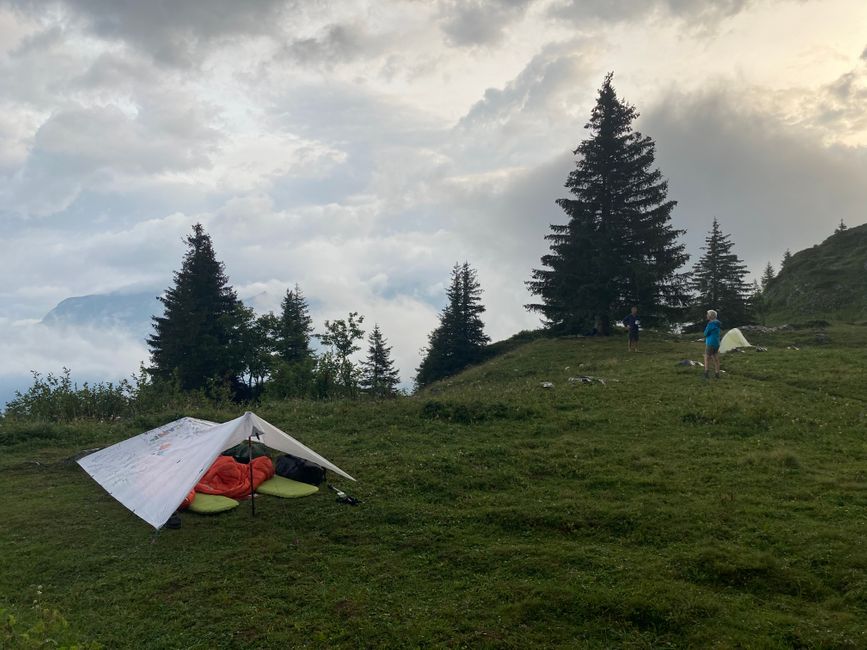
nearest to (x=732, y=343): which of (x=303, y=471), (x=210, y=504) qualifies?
(x=303, y=471)

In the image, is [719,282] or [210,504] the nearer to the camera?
[210,504]

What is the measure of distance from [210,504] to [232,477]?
3.51ft

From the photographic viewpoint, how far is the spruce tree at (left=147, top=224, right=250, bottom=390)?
160ft

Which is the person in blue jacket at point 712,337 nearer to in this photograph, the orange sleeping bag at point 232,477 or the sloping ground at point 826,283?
the orange sleeping bag at point 232,477

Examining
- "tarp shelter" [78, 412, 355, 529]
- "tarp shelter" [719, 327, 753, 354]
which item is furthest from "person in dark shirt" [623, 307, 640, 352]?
"tarp shelter" [78, 412, 355, 529]

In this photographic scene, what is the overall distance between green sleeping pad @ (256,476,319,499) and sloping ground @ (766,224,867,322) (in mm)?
49378

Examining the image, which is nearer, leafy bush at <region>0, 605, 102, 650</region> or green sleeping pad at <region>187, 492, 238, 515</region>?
leafy bush at <region>0, 605, 102, 650</region>

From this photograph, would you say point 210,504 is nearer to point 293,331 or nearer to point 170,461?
point 170,461

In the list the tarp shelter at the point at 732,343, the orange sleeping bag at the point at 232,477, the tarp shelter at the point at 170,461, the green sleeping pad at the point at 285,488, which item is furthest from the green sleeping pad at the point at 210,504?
the tarp shelter at the point at 732,343

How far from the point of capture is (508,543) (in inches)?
376

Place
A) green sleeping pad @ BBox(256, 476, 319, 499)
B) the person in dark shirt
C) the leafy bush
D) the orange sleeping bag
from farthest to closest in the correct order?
the person in dark shirt, the orange sleeping bag, green sleeping pad @ BBox(256, 476, 319, 499), the leafy bush

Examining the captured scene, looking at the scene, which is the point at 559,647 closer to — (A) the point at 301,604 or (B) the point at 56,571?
(A) the point at 301,604

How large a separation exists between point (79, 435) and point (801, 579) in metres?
19.5

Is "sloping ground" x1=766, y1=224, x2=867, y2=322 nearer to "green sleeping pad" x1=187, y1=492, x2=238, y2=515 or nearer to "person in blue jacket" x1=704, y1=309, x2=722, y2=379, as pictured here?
"person in blue jacket" x1=704, y1=309, x2=722, y2=379
